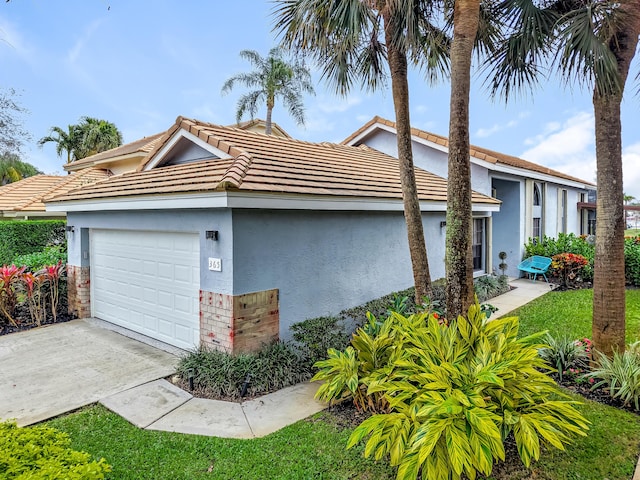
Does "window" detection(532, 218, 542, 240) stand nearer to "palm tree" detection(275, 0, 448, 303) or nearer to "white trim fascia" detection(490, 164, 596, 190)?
"white trim fascia" detection(490, 164, 596, 190)

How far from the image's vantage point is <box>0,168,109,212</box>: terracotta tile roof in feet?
58.0

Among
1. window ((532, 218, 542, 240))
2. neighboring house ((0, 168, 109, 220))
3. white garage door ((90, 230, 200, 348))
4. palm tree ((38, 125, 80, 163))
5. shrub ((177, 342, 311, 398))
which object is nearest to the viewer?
shrub ((177, 342, 311, 398))

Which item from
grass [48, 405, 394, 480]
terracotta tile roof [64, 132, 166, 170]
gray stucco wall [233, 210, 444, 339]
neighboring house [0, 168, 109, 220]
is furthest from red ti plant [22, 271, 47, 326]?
terracotta tile roof [64, 132, 166, 170]

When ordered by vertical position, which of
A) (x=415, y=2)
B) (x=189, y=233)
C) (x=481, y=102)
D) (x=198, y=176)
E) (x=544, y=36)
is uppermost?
(x=415, y=2)

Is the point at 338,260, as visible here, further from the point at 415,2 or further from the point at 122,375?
the point at 415,2

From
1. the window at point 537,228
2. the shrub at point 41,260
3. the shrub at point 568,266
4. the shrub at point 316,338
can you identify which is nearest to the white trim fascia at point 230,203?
the shrub at point 316,338

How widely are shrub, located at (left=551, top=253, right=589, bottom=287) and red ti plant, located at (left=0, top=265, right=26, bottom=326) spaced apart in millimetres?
17315

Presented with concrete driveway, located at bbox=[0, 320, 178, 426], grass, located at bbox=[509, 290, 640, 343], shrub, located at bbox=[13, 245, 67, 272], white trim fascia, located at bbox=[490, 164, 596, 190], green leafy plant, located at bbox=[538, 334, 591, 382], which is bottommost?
concrete driveway, located at bbox=[0, 320, 178, 426]

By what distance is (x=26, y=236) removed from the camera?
15883 millimetres

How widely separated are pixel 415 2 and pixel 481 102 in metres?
2.44

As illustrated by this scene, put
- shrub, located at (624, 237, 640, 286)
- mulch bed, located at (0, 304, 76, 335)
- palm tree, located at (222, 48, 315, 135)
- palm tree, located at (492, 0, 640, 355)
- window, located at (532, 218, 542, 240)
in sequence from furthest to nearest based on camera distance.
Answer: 1. palm tree, located at (222, 48, 315, 135)
2. window, located at (532, 218, 542, 240)
3. shrub, located at (624, 237, 640, 286)
4. mulch bed, located at (0, 304, 76, 335)
5. palm tree, located at (492, 0, 640, 355)

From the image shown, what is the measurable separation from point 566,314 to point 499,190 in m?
7.39

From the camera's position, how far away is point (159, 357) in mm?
7820

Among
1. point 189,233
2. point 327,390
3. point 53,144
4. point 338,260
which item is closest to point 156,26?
point 189,233
